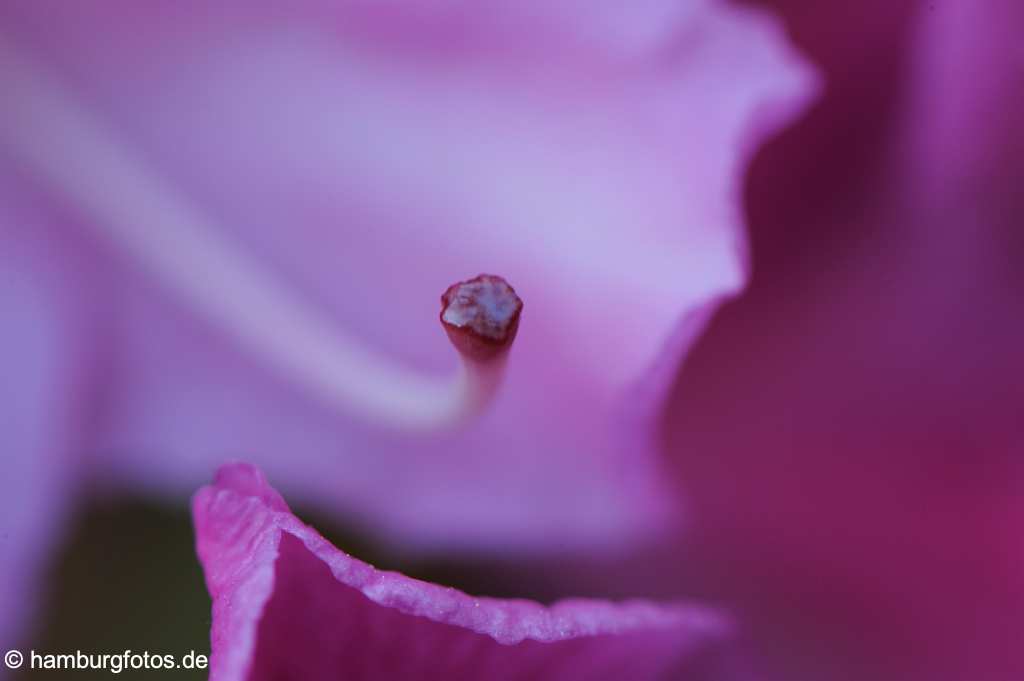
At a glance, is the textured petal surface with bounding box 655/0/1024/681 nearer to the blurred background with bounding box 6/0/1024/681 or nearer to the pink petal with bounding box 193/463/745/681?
the blurred background with bounding box 6/0/1024/681

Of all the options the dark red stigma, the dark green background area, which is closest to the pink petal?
the dark red stigma

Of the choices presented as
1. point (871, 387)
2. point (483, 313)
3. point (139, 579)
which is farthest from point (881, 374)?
point (139, 579)

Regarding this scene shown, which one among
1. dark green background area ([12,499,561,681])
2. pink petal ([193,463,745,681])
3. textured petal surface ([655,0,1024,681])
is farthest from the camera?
dark green background area ([12,499,561,681])

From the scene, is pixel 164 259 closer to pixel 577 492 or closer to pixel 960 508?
pixel 577 492

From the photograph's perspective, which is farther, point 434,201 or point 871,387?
point 434,201

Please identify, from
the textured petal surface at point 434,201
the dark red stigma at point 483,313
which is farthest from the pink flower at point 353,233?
the dark red stigma at point 483,313

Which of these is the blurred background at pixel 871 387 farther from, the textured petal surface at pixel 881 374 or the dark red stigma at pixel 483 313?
the dark red stigma at pixel 483 313

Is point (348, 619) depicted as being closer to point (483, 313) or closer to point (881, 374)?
point (483, 313)

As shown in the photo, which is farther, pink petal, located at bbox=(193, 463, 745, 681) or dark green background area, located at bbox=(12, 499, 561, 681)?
dark green background area, located at bbox=(12, 499, 561, 681)
